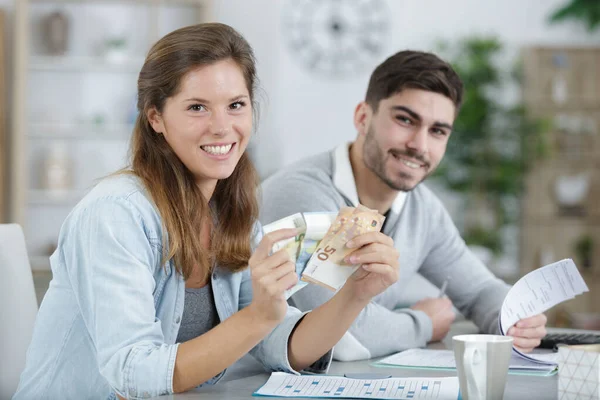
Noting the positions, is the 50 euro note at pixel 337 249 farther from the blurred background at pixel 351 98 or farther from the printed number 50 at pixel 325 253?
the blurred background at pixel 351 98

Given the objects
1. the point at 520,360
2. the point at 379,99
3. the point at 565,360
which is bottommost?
the point at 520,360

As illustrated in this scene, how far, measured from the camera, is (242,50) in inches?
61.6

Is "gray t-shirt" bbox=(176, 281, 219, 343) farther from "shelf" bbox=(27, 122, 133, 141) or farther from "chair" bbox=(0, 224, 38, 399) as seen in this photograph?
"shelf" bbox=(27, 122, 133, 141)

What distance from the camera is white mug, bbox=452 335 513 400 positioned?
117 cm

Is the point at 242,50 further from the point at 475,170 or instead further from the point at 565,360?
the point at 475,170

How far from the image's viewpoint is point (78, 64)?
5387mm

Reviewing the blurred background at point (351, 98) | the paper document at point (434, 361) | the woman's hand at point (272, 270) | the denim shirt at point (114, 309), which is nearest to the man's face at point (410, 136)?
the paper document at point (434, 361)

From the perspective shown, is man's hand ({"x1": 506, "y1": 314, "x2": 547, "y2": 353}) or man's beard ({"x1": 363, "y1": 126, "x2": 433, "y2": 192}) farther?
man's beard ({"x1": 363, "y1": 126, "x2": 433, "y2": 192})

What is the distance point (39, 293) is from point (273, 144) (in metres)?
3.77

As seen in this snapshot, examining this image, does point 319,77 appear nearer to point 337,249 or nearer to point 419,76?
point 419,76

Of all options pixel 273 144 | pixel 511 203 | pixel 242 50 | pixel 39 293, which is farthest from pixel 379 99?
pixel 511 203

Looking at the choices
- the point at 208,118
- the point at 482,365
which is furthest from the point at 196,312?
the point at 482,365

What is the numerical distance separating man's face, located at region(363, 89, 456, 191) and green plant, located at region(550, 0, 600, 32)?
431cm

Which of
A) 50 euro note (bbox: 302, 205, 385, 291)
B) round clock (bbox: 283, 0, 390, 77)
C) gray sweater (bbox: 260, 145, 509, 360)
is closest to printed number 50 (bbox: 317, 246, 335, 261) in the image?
50 euro note (bbox: 302, 205, 385, 291)
